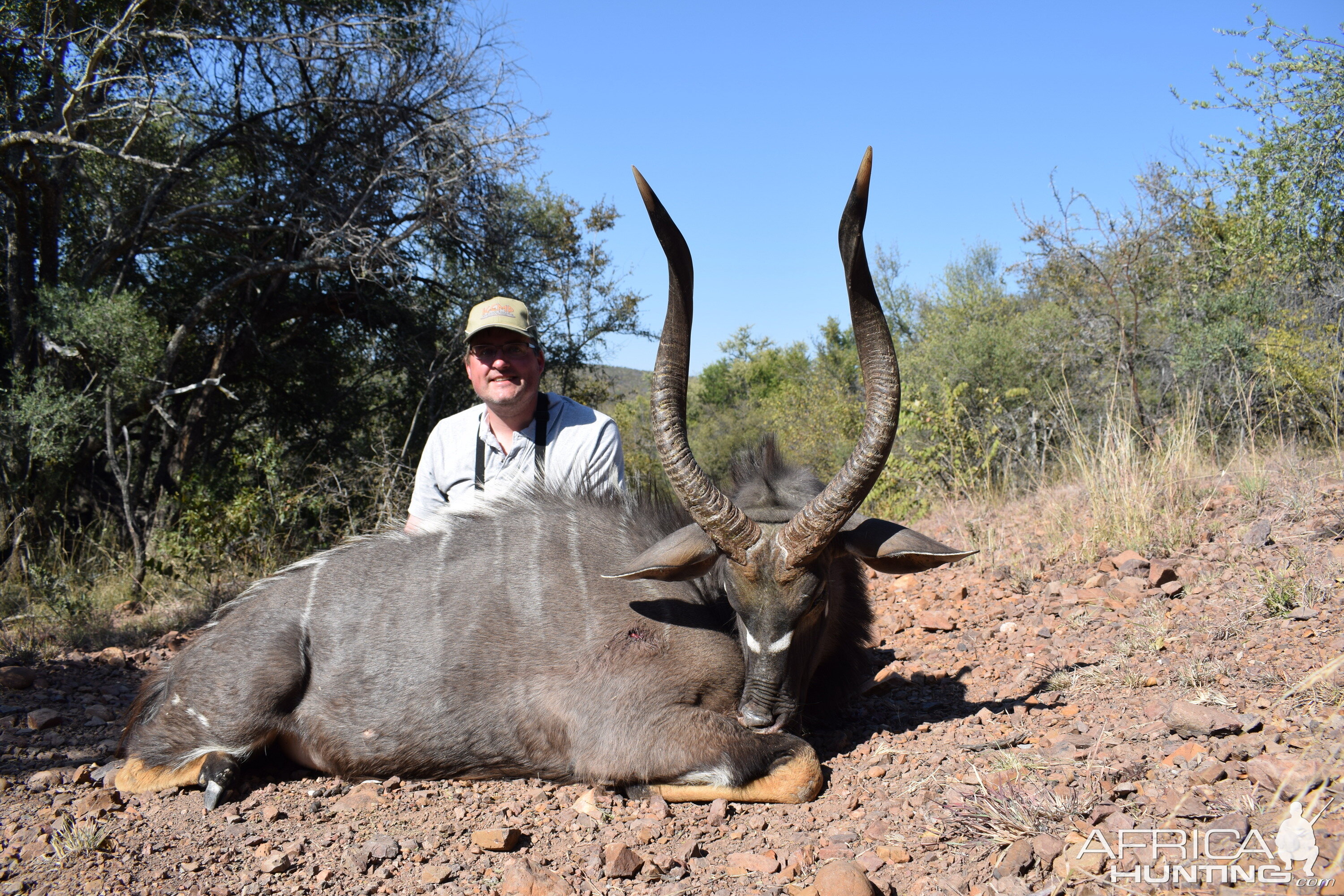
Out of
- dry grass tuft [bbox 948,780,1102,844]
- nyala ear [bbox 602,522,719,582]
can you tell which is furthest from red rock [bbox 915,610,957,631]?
dry grass tuft [bbox 948,780,1102,844]

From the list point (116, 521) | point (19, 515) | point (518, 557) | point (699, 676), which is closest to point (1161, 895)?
point (699, 676)

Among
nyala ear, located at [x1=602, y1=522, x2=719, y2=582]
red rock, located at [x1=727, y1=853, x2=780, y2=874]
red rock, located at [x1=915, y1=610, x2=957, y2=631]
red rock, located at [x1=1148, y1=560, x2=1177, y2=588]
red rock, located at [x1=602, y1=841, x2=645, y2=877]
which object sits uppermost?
nyala ear, located at [x1=602, y1=522, x2=719, y2=582]

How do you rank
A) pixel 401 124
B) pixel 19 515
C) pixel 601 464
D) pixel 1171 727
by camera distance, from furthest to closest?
pixel 401 124 → pixel 19 515 → pixel 601 464 → pixel 1171 727

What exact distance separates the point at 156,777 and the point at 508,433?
2.45 meters

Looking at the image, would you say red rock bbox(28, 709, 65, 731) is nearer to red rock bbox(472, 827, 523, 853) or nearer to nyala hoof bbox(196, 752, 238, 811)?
nyala hoof bbox(196, 752, 238, 811)

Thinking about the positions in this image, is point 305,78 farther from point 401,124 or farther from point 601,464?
point 601,464

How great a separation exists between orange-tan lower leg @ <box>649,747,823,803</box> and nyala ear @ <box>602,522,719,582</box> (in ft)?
2.61

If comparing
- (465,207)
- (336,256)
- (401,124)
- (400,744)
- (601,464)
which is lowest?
(400,744)

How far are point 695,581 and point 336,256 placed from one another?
800 centimetres

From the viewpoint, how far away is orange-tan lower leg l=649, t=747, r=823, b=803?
3205 millimetres

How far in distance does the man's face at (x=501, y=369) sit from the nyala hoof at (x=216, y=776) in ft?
7.29

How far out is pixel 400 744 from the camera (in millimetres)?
3676

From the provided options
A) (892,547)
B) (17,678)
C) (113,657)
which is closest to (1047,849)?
(892,547)

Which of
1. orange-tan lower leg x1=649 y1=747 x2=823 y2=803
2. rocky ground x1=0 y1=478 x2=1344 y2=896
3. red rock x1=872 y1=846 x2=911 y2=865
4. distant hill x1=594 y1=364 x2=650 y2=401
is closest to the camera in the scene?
rocky ground x1=0 y1=478 x2=1344 y2=896
